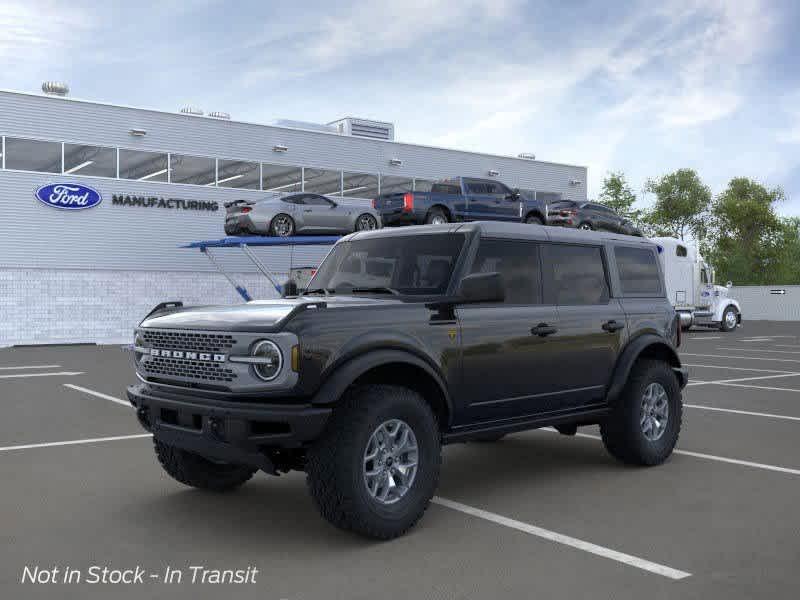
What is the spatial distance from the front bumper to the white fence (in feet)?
170

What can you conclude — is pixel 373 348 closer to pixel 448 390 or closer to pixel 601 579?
pixel 448 390

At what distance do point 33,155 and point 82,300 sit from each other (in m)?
5.27

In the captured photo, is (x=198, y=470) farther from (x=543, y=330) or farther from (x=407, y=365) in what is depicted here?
(x=543, y=330)

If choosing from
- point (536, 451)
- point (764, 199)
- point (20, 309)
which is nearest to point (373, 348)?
point (536, 451)

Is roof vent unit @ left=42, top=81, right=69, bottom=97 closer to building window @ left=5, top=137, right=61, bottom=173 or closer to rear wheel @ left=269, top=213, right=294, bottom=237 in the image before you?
building window @ left=5, top=137, right=61, bottom=173

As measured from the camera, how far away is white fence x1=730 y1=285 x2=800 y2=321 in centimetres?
5050

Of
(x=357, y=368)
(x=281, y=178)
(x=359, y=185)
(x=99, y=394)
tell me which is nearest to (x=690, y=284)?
(x=359, y=185)

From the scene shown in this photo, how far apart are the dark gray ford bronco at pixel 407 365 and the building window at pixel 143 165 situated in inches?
1019

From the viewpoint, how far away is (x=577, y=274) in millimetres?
6734

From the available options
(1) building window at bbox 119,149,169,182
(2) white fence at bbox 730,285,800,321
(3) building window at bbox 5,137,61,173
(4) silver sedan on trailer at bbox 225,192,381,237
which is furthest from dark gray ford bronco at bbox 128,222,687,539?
(2) white fence at bbox 730,285,800,321

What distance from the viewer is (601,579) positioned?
4.25 m

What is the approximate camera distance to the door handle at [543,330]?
6090mm

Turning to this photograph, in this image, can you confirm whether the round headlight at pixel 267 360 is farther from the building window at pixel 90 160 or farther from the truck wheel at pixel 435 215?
the building window at pixel 90 160

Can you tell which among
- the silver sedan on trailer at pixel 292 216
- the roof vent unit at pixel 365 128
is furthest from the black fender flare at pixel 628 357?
the roof vent unit at pixel 365 128
